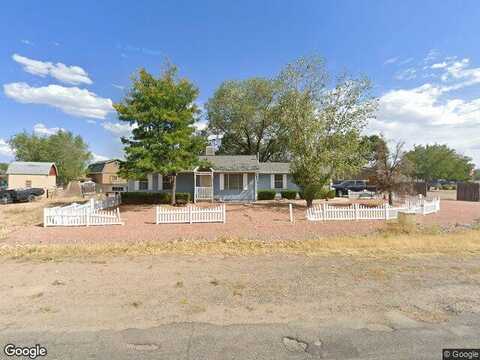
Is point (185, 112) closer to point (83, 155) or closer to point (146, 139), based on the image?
point (146, 139)

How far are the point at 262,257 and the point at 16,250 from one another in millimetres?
7009

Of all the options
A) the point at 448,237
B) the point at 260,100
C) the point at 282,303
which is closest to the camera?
the point at 282,303

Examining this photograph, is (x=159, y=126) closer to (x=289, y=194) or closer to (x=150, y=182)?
(x=150, y=182)

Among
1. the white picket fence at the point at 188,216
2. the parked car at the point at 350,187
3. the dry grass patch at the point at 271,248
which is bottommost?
the dry grass patch at the point at 271,248

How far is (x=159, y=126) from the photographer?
17.8 metres

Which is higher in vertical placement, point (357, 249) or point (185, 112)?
point (185, 112)

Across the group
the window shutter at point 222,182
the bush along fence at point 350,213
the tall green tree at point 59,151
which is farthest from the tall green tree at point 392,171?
the tall green tree at point 59,151

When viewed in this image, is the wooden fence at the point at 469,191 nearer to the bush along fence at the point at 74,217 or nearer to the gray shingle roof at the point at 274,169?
the gray shingle roof at the point at 274,169

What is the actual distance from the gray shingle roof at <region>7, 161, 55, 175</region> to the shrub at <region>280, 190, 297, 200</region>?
33.6 m

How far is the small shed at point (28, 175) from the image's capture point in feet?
119

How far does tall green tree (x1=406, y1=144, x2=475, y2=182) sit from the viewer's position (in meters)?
57.7

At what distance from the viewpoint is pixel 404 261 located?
6.50 meters

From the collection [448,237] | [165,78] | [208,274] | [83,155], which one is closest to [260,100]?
[165,78]

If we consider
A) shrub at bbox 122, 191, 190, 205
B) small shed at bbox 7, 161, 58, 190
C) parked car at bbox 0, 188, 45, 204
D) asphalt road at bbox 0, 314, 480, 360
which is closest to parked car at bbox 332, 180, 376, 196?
shrub at bbox 122, 191, 190, 205
